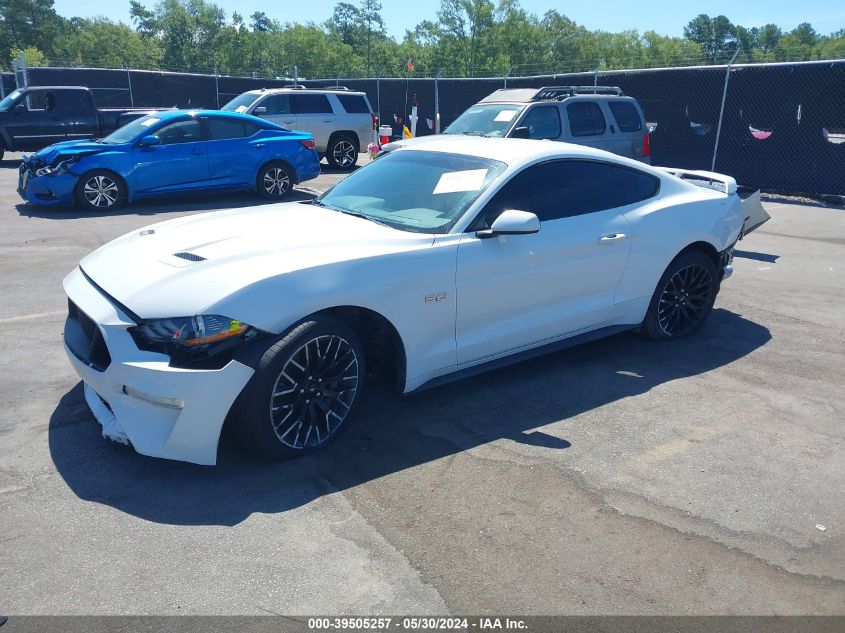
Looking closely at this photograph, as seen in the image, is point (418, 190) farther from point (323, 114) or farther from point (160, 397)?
point (323, 114)

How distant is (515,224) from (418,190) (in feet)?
2.83

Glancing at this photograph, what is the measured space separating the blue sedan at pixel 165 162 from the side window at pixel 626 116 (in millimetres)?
5615

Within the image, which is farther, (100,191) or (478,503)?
(100,191)

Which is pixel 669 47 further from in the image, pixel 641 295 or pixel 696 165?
pixel 641 295

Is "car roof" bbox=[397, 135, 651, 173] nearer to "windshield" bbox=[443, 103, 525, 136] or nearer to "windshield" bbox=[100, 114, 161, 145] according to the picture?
"windshield" bbox=[443, 103, 525, 136]

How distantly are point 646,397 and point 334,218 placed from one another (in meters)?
2.46

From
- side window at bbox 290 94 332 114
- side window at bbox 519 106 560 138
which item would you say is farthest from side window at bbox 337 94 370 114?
side window at bbox 519 106 560 138

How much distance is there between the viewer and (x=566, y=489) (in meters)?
3.90

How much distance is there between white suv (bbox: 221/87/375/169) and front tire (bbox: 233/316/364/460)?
44.8ft

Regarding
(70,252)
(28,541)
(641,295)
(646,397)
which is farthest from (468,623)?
(70,252)

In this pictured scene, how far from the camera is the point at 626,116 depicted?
12.8 metres

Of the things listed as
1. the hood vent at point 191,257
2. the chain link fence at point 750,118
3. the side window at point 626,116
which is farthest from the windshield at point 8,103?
the hood vent at point 191,257

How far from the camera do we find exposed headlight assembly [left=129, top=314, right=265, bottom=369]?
146 inches

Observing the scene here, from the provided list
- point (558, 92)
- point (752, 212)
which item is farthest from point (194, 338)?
point (558, 92)
